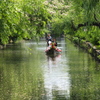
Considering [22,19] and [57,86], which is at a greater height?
[22,19]

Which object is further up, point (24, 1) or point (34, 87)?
point (24, 1)

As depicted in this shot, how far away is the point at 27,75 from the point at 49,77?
4.52 ft

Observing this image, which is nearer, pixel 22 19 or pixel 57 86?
pixel 57 86

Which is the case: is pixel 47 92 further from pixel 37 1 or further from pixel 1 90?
pixel 37 1

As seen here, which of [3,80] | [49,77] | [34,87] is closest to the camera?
[34,87]

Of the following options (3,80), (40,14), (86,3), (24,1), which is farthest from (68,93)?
(40,14)

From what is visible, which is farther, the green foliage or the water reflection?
the green foliage

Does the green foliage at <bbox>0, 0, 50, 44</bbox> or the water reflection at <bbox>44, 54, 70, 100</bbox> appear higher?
the green foliage at <bbox>0, 0, 50, 44</bbox>

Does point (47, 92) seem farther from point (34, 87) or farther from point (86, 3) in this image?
point (86, 3)

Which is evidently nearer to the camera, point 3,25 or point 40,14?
point 3,25

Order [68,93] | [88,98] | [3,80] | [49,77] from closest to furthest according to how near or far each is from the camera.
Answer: [88,98]
[68,93]
[3,80]
[49,77]

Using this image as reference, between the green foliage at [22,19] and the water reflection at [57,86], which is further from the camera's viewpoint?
the green foliage at [22,19]

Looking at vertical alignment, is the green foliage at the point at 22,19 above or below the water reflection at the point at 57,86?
above

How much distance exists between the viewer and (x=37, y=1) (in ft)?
110
